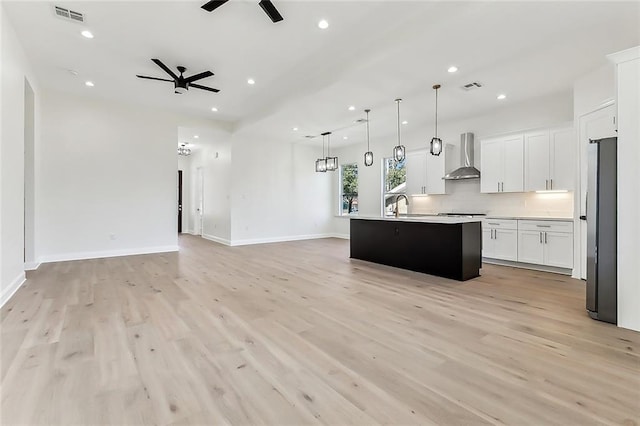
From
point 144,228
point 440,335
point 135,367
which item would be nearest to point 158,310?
point 135,367

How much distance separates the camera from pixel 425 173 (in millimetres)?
7164

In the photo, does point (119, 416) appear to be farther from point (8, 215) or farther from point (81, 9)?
point (81, 9)

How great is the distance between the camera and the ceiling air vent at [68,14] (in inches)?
137

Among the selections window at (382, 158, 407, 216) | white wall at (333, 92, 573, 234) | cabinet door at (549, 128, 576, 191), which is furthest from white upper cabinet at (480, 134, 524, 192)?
window at (382, 158, 407, 216)

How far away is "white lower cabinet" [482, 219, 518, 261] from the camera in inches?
214

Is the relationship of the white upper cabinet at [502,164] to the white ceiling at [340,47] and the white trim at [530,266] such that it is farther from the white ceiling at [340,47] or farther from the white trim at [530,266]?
the white trim at [530,266]

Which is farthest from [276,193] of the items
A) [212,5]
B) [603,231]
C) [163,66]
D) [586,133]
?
[603,231]

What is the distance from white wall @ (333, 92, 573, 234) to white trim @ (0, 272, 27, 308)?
20.6ft

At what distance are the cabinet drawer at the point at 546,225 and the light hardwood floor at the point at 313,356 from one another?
45.6 inches

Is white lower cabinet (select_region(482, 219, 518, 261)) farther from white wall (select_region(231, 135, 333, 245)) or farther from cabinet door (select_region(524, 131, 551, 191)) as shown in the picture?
white wall (select_region(231, 135, 333, 245))

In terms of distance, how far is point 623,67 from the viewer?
2.75m

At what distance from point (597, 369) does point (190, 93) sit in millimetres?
6758

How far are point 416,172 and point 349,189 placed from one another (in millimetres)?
3070

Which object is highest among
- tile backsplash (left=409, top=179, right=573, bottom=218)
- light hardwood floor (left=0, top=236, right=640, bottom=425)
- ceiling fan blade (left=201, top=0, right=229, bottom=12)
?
ceiling fan blade (left=201, top=0, right=229, bottom=12)
